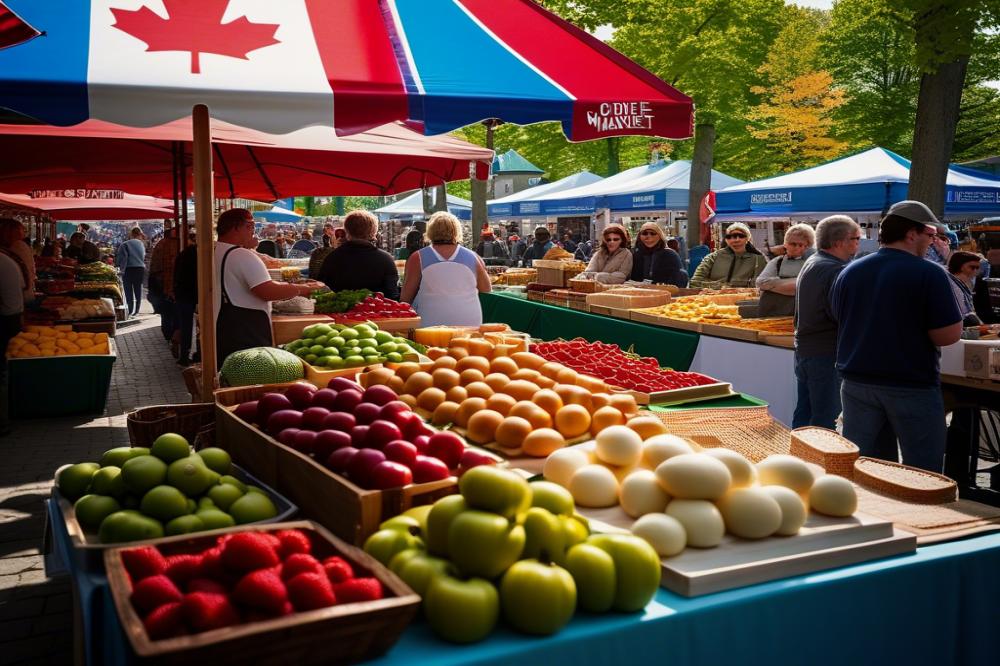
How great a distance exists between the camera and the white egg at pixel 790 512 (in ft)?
8.04

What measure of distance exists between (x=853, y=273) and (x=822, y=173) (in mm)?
10856

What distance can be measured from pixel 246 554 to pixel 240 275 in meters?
4.01

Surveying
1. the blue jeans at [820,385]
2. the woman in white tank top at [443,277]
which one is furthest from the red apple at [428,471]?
the blue jeans at [820,385]

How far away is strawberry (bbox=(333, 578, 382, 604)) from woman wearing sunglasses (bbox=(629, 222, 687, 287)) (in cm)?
876

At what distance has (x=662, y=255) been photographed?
1041 cm

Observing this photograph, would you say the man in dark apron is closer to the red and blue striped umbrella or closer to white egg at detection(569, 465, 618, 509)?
the red and blue striped umbrella

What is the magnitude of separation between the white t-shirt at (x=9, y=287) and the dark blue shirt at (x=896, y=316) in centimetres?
764

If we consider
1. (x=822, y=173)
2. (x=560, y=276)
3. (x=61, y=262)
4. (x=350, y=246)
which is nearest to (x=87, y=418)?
(x=350, y=246)

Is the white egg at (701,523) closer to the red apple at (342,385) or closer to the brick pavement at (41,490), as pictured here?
the red apple at (342,385)

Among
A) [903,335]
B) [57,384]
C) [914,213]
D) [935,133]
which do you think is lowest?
[57,384]

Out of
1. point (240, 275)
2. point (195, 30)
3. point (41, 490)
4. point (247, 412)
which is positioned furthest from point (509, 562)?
point (41, 490)

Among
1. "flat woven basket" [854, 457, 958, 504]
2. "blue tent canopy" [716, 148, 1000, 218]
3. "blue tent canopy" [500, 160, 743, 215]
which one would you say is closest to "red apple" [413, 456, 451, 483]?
"flat woven basket" [854, 457, 958, 504]

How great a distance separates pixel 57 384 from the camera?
28.1 ft

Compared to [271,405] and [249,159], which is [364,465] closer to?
[271,405]
